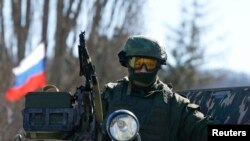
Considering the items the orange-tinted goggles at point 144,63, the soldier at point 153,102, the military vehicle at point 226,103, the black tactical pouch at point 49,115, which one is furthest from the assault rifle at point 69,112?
the military vehicle at point 226,103

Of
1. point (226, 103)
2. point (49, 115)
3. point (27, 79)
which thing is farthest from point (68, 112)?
point (27, 79)

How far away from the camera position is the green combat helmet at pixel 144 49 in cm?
459

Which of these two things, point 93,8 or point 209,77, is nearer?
point 93,8

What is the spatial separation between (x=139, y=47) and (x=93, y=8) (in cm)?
2050

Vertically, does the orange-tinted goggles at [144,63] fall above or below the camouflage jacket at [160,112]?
above

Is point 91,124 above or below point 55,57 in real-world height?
below

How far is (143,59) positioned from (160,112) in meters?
0.32

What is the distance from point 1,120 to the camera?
405 inches

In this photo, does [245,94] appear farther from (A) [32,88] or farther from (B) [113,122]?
(A) [32,88]

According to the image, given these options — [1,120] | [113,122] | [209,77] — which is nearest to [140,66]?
[113,122]

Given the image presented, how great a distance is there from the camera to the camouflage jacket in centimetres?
455

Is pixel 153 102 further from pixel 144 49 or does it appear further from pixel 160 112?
pixel 144 49

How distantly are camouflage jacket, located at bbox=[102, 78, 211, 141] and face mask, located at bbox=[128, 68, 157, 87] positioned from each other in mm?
73

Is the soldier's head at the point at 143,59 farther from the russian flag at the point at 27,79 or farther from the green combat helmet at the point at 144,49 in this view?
the russian flag at the point at 27,79
